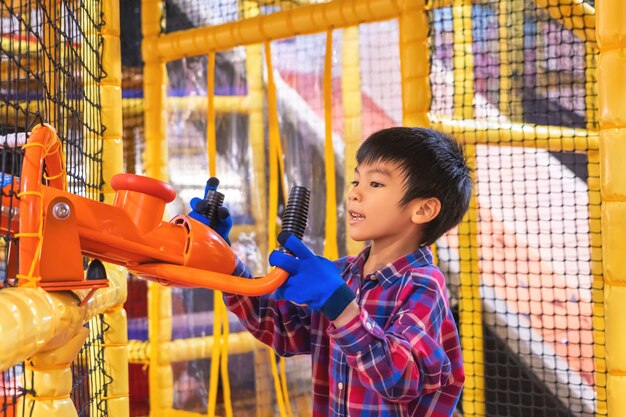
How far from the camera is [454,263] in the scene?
325 centimetres

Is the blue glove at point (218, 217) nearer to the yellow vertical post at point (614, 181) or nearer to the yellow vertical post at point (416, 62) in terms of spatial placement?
the yellow vertical post at point (614, 181)

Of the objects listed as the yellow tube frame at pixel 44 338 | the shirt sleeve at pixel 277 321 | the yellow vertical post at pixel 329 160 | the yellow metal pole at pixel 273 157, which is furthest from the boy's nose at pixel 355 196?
the yellow metal pole at pixel 273 157

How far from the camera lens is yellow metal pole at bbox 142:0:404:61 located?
210 centimetres

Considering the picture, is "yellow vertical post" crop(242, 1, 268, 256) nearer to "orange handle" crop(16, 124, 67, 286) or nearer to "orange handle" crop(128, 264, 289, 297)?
"orange handle" crop(128, 264, 289, 297)

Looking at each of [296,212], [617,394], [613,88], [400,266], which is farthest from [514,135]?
[296,212]

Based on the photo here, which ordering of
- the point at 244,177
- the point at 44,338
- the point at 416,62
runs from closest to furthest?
the point at 44,338
the point at 416,62
the point at 244,177

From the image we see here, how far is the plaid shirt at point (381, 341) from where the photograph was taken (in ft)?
3.37

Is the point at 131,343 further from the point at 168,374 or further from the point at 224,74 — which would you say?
the point at 224,74

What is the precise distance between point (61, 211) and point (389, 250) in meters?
0.57

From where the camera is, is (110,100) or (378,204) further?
(110,100)

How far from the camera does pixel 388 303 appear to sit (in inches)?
46.5

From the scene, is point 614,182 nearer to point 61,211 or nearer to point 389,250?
point 389,250

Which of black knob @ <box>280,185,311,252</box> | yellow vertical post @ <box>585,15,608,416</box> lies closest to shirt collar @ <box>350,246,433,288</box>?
black knob @ <box>280,185,311,252</box>

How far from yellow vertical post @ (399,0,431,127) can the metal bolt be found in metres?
1.32
